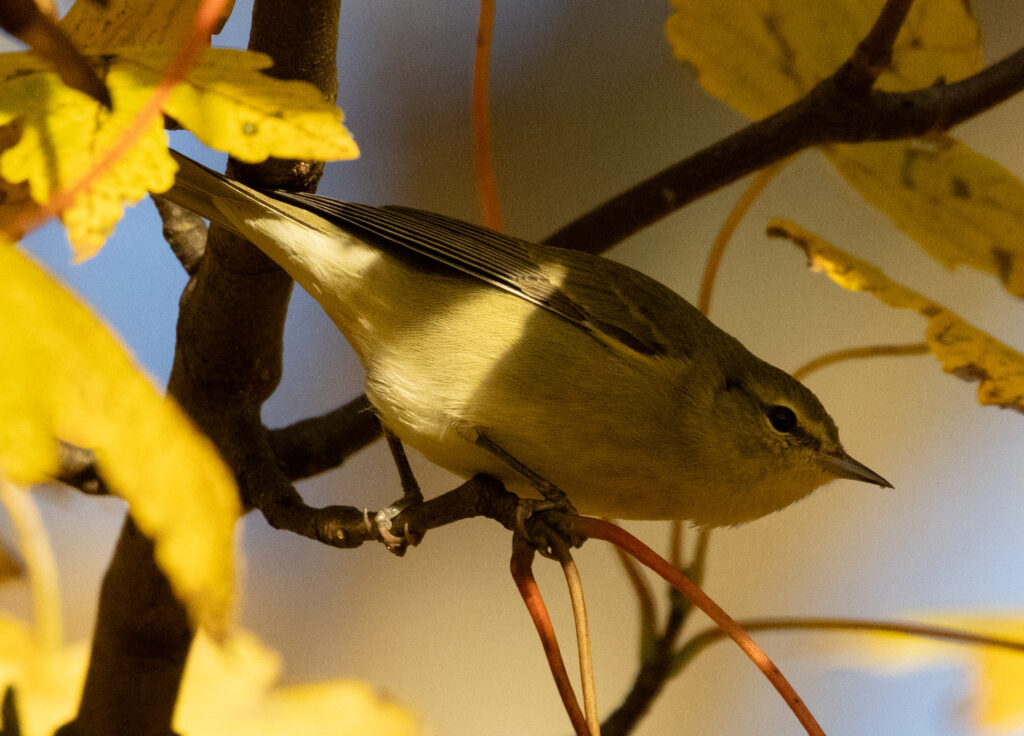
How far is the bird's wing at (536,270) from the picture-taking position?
149 centimetres

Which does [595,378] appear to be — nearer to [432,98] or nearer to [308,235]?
[308,235]

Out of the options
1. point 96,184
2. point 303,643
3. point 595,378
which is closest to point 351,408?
point 595,378

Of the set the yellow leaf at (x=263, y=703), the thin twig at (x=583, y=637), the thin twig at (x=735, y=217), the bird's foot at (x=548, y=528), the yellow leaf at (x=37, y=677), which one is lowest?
the yellow leaf at (x=37, y=677)

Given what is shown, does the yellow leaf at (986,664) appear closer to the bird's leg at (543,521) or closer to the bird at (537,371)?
the bird at (537,371)

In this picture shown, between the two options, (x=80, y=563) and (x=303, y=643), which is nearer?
(x=80, y=563)

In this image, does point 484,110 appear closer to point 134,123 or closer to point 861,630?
point 134,123

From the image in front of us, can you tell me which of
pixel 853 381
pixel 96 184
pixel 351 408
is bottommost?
pixel 96 184

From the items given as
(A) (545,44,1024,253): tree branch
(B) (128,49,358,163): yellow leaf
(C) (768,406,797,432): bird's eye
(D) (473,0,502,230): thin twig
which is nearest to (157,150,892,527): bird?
(C) (768,406,797,432): bird's eye

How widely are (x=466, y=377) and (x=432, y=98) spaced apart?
3.00 m

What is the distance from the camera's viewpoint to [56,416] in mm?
557

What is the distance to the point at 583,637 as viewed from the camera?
816mm

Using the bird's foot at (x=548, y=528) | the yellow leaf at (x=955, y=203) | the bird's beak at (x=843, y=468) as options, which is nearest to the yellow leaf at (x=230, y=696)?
the bird's foot at (x=548, y=528)

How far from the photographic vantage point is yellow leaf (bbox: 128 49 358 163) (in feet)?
2.25

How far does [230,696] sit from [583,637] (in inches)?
31.9
